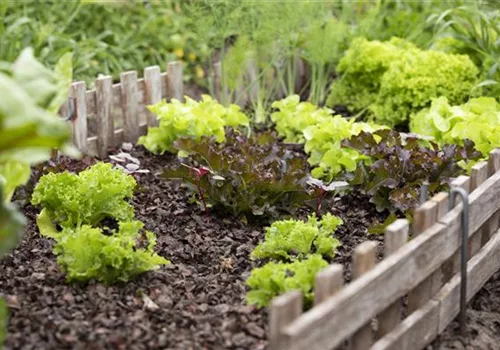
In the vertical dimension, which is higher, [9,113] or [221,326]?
[9,113]

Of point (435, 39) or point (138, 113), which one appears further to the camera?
point (435, 39)

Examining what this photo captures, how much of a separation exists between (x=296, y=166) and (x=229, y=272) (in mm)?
820

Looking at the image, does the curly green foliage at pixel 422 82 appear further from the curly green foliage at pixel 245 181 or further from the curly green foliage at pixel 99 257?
the curly green foliage at pixel 99 257

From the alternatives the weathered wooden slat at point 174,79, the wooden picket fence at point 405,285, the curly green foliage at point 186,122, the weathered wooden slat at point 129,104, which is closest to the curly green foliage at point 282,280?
the wooden picket fence at point 405,285

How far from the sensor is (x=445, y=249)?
3414 millimetres

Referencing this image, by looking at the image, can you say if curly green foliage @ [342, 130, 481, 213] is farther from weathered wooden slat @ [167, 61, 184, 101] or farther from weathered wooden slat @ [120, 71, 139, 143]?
weathered wooden slat @ [167, 61, 184, 101]

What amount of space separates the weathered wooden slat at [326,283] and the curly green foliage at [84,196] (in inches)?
66.0

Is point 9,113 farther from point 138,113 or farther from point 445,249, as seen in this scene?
point 138,113

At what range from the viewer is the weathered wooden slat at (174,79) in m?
6.26

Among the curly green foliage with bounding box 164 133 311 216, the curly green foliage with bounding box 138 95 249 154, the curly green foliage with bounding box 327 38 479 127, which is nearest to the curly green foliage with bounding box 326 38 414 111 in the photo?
the curly green foliage with bounding box 327 38 479 127

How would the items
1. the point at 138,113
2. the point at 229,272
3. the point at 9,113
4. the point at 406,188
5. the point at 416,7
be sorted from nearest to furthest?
the point at 9,113 → the point at 229,272 → the point at 406,188 → the point at 138,113 → the point at 416,7

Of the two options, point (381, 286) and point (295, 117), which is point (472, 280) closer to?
point (381, 286)

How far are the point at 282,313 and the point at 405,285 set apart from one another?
2.46ft

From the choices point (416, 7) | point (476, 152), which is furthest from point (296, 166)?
point (416, 7)
